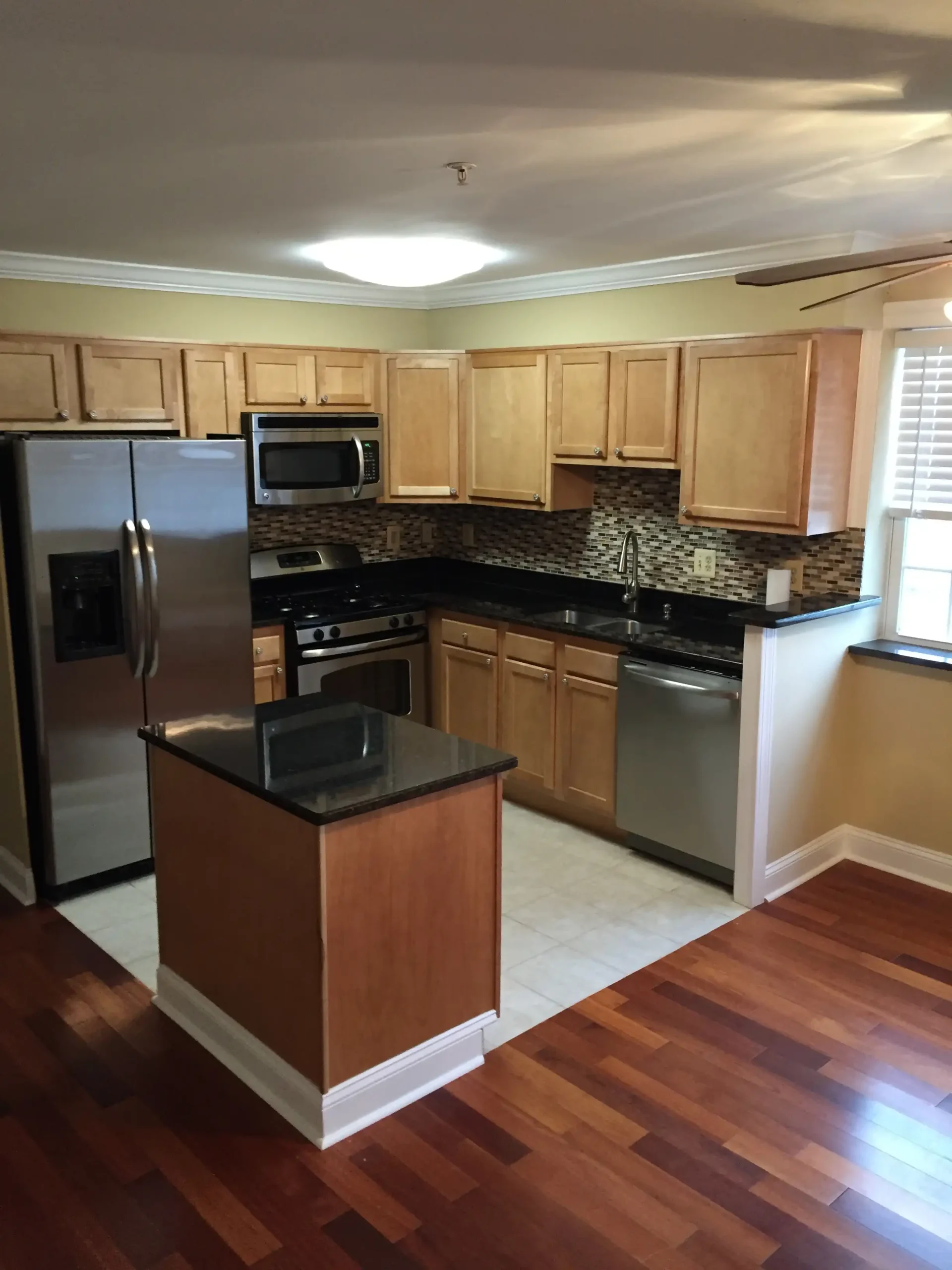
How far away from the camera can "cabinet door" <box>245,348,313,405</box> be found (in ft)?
15.1

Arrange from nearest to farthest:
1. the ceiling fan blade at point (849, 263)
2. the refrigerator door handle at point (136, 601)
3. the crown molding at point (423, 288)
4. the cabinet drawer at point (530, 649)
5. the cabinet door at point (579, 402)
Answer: the ceiling fan blade at point (849, 263)
the refrigerator door handle at point (136, 601)
the crown molding at point (423, 288)
the cabinet door at point (579, 402)
the cabinet drawer at point (530, 649)

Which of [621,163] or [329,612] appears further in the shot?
[329,612]

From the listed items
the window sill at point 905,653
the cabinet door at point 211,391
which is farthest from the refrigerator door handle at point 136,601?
the window sill at point 905,653

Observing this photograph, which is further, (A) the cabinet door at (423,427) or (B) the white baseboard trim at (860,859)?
(A) the cabinet door at (423,427)

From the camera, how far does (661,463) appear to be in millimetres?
4215

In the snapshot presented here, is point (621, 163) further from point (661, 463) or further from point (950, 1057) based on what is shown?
point (950, 1057)

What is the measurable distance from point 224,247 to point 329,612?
1.64 meters

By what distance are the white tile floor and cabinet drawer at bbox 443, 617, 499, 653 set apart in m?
0.90

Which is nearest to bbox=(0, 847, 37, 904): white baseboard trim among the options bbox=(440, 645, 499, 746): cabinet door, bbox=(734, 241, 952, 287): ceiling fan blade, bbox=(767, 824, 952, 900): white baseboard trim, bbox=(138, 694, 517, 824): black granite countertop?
bbox=(138, 694, 517, 824): black granite countertop

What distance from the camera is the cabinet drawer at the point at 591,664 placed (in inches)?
166

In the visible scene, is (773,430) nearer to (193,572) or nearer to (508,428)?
(508,428)

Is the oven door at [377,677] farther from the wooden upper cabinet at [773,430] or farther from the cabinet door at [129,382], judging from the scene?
the wooden upper cabinet at [773,430]

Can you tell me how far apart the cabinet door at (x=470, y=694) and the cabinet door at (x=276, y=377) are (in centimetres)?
139

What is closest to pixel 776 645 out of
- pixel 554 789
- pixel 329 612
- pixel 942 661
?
pixel 942 661
